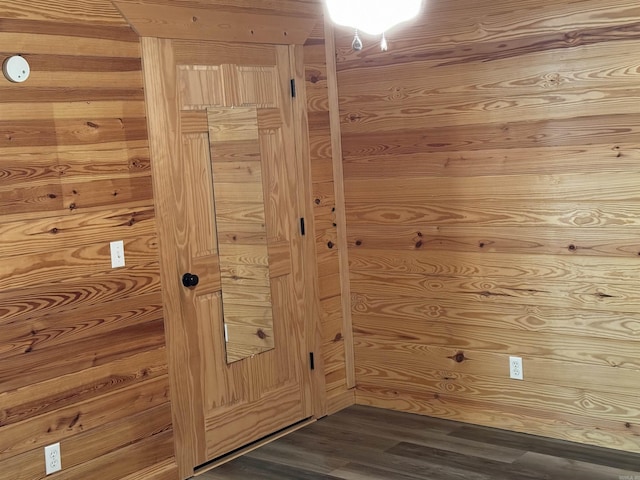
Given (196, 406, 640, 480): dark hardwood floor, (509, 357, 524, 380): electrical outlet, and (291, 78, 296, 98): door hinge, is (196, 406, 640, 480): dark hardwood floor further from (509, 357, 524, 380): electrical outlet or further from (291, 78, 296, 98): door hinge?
(291, 78, 296, 98): door hinge

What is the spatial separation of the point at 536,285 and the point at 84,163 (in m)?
2.23

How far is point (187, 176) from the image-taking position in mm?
4078

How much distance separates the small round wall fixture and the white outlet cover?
31.6 inches

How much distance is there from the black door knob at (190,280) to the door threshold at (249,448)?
90cm

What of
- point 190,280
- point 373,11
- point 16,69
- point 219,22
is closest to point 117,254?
point 190,280

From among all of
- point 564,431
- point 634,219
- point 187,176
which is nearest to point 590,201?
point 634,219

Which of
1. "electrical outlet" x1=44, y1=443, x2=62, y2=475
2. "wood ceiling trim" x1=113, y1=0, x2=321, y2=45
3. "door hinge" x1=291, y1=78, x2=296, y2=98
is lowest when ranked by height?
"electrical outlet" x1=44, y1=443, x2=62, y2=475

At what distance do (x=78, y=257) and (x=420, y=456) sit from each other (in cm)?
187

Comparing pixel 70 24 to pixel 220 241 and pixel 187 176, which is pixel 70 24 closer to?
pixel 187 176

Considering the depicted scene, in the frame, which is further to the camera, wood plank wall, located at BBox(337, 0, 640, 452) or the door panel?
the door panel

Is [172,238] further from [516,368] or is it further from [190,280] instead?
[516,368]

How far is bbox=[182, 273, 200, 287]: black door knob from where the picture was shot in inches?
160

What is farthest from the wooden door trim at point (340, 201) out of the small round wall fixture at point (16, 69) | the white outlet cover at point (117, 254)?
the small round wall fixture at point (16, 69)

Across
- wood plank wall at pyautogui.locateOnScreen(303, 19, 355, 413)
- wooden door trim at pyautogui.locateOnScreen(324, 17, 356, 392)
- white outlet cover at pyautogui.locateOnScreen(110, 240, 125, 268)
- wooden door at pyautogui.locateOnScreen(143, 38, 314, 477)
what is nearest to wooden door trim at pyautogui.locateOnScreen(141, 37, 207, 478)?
wooden door at pyautogui.locateOnScreen(143, 38, 314, 477)
